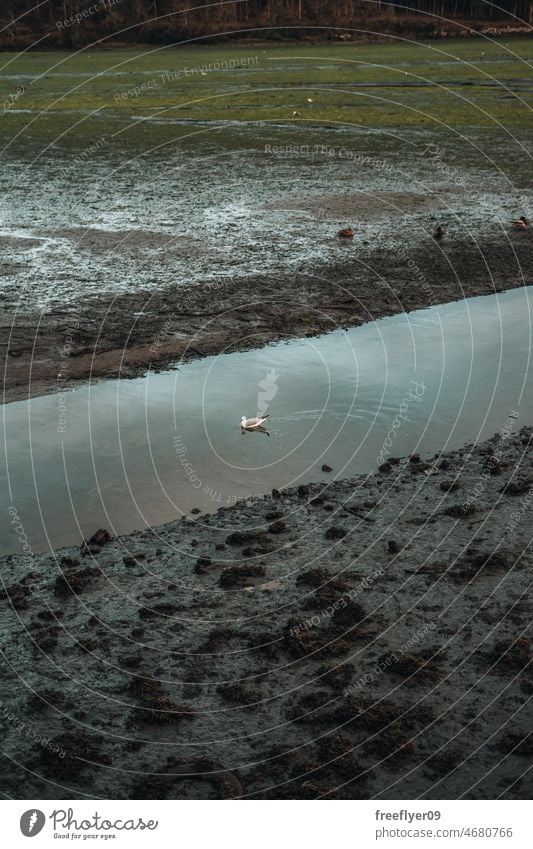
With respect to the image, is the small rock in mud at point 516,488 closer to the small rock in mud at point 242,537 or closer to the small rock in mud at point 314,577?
the small rock in mud at point 314,577

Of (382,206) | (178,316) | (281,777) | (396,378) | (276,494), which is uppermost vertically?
(382,206)

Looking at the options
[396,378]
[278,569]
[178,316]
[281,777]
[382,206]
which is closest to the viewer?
[281,777]

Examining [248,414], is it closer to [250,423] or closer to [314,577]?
[250,423]

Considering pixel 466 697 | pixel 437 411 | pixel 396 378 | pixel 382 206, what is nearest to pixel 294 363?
pixel 396 378

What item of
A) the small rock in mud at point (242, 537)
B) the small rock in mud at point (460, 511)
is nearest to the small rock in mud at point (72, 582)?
the small rock in mud at point (242, 537)

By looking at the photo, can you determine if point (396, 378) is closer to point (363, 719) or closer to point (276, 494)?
point (276, 494)
